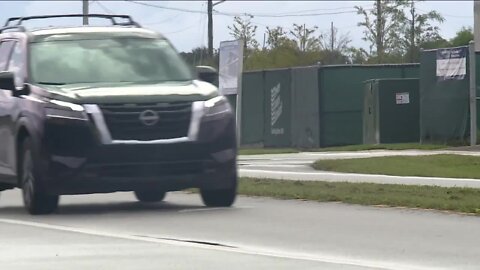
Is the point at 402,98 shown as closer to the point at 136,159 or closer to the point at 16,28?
the point at 16,28

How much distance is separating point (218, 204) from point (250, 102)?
26158 mm

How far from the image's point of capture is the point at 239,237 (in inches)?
434

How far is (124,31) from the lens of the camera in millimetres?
14164

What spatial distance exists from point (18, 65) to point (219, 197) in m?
2.83

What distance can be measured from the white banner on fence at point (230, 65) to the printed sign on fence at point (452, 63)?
6.14 meters

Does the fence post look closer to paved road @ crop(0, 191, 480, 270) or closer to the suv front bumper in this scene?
paved road @ crop(0, 191, 480, 270)

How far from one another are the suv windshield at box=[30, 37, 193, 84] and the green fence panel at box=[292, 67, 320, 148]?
22326mm

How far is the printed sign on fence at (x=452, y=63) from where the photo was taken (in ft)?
103

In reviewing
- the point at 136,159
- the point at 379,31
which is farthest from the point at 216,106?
the point at 379,31

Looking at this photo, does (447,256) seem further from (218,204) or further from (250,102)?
(250,102)

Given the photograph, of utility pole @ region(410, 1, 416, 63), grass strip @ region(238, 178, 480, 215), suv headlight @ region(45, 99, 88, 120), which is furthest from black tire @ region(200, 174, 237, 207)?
utility pole @ region(410, 1, 416, 63)

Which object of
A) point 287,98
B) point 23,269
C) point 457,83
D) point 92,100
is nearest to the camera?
point 23,269

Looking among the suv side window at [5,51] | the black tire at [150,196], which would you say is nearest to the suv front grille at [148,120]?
the suv side window at [5,51]

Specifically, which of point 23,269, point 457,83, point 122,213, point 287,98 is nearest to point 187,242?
point 23,269
